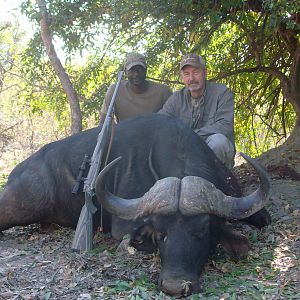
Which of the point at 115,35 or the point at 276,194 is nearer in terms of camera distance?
the point at 276,194

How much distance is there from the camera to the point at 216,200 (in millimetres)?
4039

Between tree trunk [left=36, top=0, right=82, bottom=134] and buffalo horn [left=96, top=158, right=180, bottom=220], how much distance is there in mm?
3489

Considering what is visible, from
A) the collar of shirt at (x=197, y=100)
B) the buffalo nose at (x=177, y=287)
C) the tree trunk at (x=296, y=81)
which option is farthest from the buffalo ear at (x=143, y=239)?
the tree trunk at (x=296, y=81)

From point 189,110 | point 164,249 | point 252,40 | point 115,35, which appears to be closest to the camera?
point 164,249

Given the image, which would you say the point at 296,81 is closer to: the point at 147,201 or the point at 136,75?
the point at 136,75

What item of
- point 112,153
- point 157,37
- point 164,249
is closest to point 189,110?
point 112,153

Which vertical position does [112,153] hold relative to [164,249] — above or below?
above

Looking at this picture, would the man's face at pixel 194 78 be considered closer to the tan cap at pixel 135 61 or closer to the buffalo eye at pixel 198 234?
the tan cap at pixel 135 61

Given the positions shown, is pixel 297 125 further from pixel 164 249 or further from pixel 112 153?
pixel 164 249

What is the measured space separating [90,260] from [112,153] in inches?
55.7

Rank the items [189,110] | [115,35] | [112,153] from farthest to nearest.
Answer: [115,35], [189,110], [112,153]

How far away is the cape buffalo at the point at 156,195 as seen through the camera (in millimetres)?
3865

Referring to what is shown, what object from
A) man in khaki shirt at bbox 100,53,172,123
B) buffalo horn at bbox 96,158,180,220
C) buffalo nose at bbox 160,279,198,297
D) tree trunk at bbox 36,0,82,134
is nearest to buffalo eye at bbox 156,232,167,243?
buffalo horn at bbox 96,158,180,220

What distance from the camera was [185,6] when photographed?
253 inches
